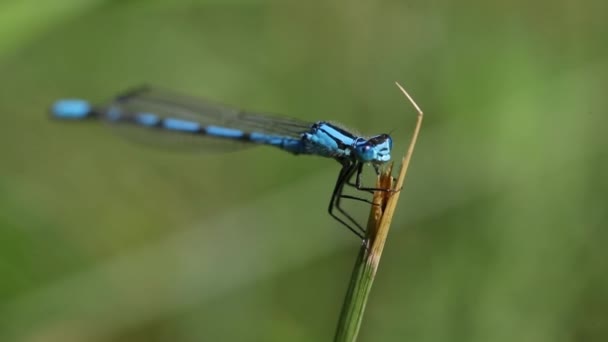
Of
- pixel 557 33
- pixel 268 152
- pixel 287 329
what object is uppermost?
pixel 557 33

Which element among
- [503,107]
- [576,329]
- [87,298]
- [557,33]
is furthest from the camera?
[557,33]

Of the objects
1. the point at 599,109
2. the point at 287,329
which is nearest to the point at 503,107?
the point at 599,109

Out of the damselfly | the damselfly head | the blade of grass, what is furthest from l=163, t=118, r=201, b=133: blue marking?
the blade of grass

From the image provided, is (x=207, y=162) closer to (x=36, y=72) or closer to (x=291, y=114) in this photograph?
(x=291, y=114)

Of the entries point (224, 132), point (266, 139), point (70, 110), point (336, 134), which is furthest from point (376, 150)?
point (70, 110)

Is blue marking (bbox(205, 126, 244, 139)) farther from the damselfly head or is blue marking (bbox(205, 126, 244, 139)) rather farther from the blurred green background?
the damselfly head

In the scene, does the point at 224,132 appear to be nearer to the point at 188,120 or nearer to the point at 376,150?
the point at 188,120
